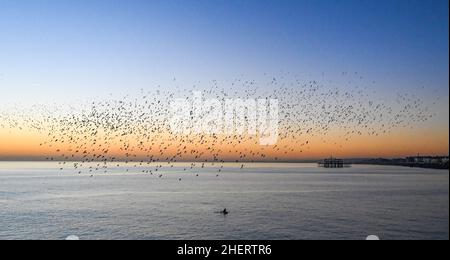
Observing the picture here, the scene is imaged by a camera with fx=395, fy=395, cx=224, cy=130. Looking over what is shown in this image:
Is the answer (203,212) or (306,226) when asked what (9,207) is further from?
(306,226)

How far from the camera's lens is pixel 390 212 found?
57.1 metres

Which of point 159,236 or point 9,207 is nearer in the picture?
point 159,236

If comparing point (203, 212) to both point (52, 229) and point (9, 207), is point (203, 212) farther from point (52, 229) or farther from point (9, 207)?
point (9, 207)

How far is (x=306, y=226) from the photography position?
44.3m

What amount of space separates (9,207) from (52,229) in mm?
26199
